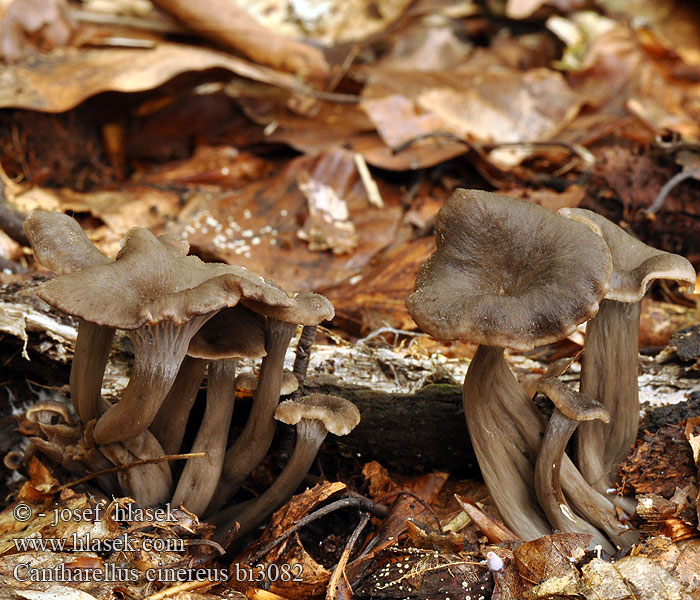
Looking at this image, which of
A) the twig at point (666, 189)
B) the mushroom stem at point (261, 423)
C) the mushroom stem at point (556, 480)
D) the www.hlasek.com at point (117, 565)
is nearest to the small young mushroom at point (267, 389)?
the mushroom stem at point (261, 423)

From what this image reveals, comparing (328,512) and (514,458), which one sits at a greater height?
(514,458)

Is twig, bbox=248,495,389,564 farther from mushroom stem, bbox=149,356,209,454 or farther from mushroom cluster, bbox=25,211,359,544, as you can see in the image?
mushroom stem, bbox=149,356,209,454

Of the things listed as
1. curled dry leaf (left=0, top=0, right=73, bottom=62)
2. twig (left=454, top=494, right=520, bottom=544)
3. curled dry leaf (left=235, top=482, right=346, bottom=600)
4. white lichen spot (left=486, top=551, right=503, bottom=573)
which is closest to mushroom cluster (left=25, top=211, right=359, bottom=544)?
Result: curled dry leaf (left=235, top=482, right=346, bottom=600)

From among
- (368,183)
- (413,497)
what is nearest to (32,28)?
(368,183)

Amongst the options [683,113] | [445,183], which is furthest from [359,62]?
[683,113]

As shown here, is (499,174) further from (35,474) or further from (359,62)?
(35,474)

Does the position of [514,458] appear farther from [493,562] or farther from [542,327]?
[542,327]
